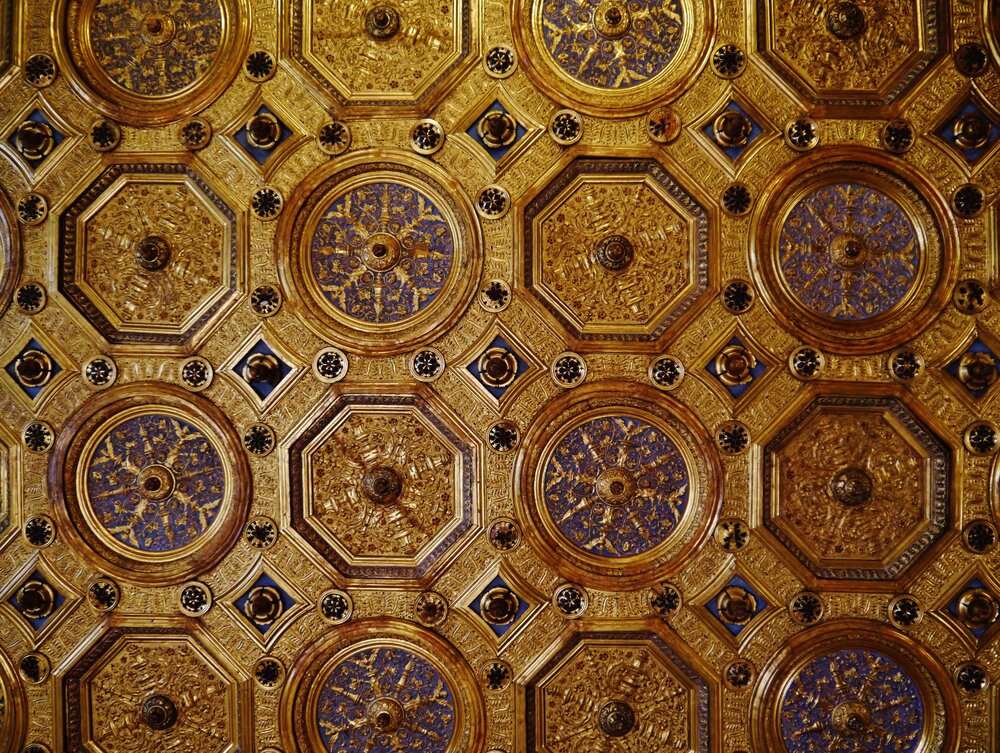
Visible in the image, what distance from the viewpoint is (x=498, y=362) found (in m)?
8.29

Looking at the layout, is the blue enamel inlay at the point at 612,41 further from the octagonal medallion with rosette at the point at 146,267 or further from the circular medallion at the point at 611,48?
the octagonal medallion with rosette at the point at 146,267

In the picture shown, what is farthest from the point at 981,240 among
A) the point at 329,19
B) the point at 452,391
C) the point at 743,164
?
the point at 329,19

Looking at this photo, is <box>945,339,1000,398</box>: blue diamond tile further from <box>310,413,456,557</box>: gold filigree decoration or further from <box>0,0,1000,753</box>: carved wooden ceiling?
<box>310,413,456,557</box>: gold filigree decoration

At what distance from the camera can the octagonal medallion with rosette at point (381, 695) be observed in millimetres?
8430

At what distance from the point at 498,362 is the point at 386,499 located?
77.6 inches

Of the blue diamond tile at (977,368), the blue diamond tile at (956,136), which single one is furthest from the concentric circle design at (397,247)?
the blue diamond tile at (977,368)

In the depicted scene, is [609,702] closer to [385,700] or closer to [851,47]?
[385,700]

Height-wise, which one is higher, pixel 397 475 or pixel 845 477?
pixel 845 477

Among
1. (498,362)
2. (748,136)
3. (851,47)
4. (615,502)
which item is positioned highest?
(851,47)

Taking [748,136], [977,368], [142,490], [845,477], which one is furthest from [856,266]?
[142,490]

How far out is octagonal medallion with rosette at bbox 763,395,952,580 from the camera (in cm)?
844

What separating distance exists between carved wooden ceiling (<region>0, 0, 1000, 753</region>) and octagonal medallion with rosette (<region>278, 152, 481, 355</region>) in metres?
0.05

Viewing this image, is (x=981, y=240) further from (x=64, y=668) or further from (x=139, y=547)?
(x=64, y=668)

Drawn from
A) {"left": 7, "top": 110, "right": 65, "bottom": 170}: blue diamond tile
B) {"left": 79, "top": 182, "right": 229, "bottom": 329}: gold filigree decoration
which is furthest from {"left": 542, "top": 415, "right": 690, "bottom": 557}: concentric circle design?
{"left": 7, "top": 110, "right": 65, "bottom": 170}: blue diamond tile
